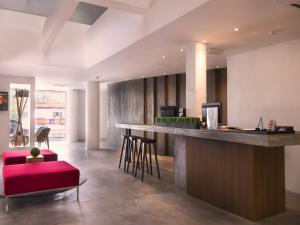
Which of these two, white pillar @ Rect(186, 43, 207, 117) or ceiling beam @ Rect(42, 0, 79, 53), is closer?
ceiling beam @ Rect(42, 0, 79, 53)

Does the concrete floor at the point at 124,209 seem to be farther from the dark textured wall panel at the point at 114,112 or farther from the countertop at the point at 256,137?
the dark textured wall panel at the point at 114,112

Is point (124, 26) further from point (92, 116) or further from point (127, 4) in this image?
point (92, 116)

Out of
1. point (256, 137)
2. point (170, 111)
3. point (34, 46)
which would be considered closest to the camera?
point (256, 137)

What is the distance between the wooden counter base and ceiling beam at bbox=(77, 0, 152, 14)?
2.42 metres

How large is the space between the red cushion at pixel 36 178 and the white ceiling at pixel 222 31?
8.78ft

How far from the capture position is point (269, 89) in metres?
5.07

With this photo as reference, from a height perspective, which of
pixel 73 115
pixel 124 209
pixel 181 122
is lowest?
pixel 124 209

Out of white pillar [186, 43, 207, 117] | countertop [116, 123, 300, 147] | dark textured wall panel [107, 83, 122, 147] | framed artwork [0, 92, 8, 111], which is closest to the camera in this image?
countertop [116, 123, 300, 147]

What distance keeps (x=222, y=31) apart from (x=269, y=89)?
173 centimetres

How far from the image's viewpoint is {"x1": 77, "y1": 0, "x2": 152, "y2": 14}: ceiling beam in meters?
3.96

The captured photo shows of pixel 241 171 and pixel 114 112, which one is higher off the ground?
pixel 114 112

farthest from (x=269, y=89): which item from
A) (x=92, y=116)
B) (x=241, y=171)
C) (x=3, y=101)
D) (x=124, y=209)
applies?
(x=3, y=101)

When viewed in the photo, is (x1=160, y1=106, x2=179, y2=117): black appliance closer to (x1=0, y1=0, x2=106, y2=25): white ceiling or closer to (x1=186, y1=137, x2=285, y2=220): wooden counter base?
(x1=186, y1=137, x2=285, y2=220): wooden counter base

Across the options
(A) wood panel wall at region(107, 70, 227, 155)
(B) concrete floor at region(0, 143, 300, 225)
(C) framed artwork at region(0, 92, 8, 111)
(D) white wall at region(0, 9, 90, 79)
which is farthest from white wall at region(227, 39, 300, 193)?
(C) framed artwork at region(0, 92, 8, 111)
